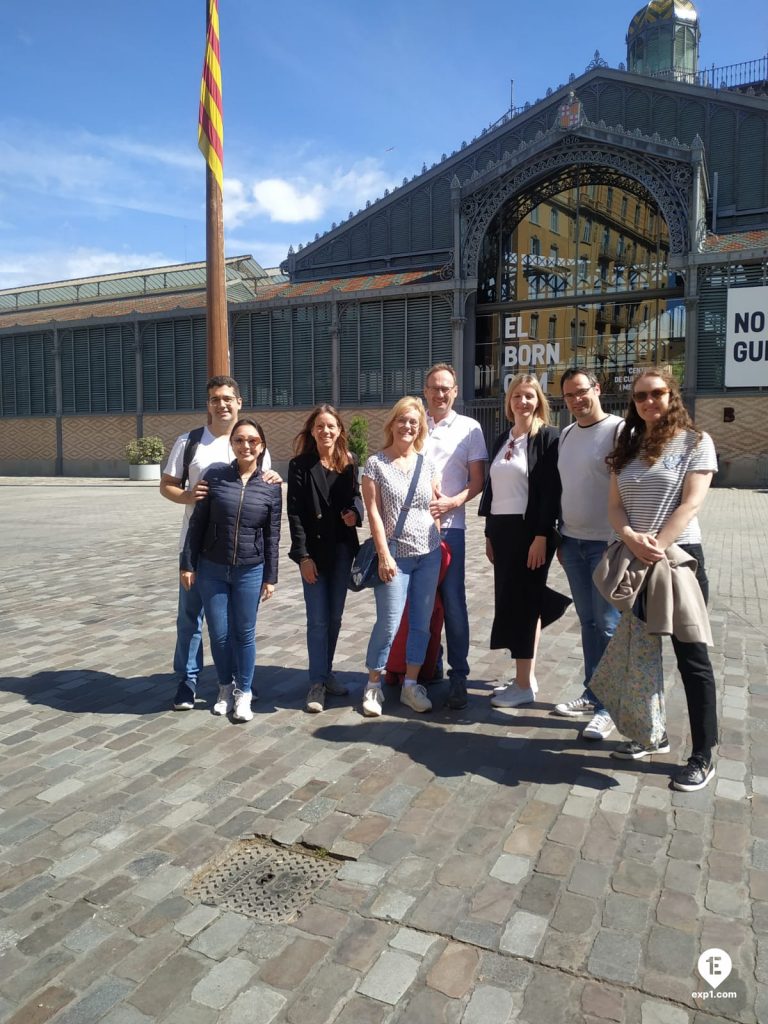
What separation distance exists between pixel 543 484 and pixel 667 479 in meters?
0.92

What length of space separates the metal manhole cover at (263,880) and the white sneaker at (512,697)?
6.21ft

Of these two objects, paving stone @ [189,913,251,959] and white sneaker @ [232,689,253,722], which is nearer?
paving stone @ [189,913,251,959]

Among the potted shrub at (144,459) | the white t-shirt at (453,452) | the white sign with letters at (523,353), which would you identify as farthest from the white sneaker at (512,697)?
the potted shrub at (144,459)

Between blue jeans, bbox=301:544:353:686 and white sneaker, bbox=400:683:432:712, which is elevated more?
blue jeans, bbox=301:544:353:686

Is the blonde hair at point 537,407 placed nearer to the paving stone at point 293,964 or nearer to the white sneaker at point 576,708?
the white sneaker at point 576,708

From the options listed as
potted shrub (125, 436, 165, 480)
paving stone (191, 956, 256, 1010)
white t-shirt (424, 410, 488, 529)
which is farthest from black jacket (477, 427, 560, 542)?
potted shrub (125, 436, 165, 480)

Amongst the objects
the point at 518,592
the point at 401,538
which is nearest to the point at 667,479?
the point at 518,592

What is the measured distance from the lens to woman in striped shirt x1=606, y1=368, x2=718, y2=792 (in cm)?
348

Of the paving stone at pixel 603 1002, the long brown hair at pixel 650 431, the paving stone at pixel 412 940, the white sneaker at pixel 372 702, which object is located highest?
the long brown hair at pixel 650 431

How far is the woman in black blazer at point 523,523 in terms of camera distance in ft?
14.4

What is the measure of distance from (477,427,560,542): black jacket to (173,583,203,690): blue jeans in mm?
1802

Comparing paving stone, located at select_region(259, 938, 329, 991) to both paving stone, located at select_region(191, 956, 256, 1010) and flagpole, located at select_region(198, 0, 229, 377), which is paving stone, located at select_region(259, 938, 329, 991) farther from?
flagpole, located at select_region(198, 0, 229, 377)

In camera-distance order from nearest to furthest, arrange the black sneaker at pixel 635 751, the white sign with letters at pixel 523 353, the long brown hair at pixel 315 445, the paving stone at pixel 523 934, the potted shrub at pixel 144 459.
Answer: the paving stone at pixel 523 934 < the black sneaker at pixel 635 751 < the long brown hair at pixel 315 445 < the white sign with letters at pixel 523 353 < the potted shrub at pixel 144 459

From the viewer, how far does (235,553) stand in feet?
14.5
